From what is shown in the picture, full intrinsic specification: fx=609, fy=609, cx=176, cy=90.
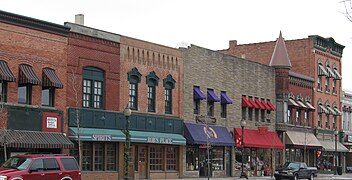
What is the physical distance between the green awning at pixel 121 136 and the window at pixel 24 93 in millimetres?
3226

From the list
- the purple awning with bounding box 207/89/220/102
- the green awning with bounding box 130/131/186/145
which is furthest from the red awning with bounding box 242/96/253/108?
the green awning with bounding box 130/131/186/145

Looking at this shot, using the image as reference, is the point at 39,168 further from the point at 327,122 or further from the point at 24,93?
the point at 327,122

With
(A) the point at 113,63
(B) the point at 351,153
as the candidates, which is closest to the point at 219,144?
(A) the point at 113,63

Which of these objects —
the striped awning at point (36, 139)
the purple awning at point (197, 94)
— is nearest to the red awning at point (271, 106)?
the purple awning at point (197, 94)

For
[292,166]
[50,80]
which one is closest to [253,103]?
[292,166]

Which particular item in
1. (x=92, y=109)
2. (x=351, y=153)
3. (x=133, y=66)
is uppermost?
(x=133, y=66)

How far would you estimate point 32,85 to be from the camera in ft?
105

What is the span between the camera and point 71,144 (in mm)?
33062

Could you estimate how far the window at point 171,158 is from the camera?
138 feet

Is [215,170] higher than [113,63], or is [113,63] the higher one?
[113,63]

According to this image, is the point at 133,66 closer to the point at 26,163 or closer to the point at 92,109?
the point at 92,109

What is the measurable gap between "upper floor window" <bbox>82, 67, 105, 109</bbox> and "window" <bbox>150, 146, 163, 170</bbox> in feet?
19.3

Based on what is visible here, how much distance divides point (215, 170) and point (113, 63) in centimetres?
1392

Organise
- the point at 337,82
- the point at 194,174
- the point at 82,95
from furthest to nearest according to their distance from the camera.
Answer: the point at 337,82, the point at 194,174, the point at 82,95
